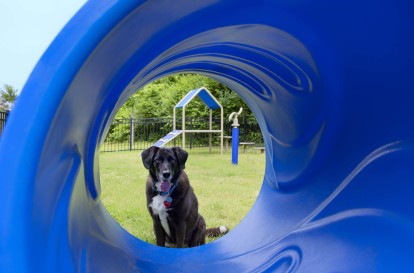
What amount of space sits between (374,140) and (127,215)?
304 cm

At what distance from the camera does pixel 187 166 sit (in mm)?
8766

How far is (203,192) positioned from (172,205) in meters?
2.59

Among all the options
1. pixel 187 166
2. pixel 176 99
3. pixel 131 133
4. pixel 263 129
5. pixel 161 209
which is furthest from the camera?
pixel 176 99

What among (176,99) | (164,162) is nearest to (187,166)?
(164,162)

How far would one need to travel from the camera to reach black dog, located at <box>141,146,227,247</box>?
10.1 feet

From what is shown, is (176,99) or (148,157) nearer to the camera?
(148,157)

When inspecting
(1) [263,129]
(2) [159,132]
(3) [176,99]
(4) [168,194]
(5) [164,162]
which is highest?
(3) [176,99]

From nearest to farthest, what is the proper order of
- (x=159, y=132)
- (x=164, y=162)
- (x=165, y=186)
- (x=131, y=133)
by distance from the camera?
(x=165, y=186) < (x=164, y=162) < (x=131, y=133) < (x=159, y=132)

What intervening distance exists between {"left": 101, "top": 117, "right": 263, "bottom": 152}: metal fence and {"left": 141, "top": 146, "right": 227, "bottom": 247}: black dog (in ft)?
39.8

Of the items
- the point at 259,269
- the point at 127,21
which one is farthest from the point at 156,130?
the point at 127,21

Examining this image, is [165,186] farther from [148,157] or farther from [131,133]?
[131,133]

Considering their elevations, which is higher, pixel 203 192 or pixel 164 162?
pixel 164 162

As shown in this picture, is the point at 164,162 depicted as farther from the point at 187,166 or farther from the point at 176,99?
the point at 176,99

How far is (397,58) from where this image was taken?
147 centimetres
